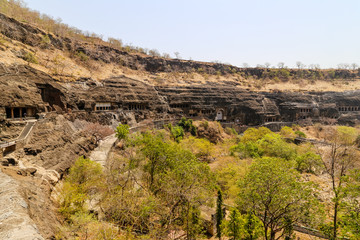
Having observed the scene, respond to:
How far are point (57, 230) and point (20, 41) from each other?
36.8 m

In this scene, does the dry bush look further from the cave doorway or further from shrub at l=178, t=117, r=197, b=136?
the cave doorway

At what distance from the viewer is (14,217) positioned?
575 centimetres

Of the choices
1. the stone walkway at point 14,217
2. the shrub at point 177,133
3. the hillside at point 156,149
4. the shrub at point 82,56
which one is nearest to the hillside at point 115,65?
the shrub at point 82,56

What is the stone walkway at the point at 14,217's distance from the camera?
5027 millimetres

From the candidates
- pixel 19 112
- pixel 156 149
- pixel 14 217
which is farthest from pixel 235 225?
pixel 19 112

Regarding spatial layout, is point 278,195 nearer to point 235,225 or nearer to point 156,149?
point 235,225

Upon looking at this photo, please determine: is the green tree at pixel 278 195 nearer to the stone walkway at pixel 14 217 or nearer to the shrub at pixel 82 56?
the stone walkway at pixel 14 217

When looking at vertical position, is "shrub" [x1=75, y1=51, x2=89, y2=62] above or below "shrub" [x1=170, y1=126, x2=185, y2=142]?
above

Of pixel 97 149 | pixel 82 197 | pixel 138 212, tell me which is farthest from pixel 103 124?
pixel 138 212

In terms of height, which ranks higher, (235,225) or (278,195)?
(278,195)

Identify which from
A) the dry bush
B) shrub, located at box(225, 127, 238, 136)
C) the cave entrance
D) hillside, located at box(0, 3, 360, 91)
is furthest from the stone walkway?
shrub, located at box(225, 127, 238, 136)

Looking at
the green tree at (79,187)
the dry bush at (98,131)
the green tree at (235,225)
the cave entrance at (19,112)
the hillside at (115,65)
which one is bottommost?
the green tree at (235,225)

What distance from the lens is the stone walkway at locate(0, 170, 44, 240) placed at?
503 centimetres

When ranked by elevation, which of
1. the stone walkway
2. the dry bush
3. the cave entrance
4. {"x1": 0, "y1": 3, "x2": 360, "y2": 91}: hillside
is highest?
{"x1": 0, "y1": 3, "x2": 360, "y2": 91}: hillside
